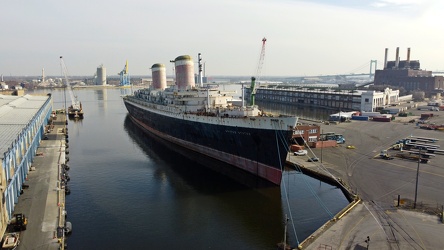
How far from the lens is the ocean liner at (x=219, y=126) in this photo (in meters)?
26.7

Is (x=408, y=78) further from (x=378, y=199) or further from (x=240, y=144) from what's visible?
(x=378, y=199)

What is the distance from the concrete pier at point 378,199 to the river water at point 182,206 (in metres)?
1.78

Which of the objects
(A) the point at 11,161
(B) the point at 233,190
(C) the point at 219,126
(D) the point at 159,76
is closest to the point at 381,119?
(C) the point at 219,126

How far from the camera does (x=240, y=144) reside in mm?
29688

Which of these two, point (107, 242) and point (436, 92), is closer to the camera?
point (107, 242)

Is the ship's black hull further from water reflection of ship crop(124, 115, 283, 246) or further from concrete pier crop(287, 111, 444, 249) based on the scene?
concrete pier crop(287, 111, 444, 249)

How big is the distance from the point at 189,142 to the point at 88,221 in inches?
704

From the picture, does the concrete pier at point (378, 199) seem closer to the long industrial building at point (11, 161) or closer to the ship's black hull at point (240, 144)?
the ship's black hull at point (240, 144)

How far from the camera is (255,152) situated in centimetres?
2850

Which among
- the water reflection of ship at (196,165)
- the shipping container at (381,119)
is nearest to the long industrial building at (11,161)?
the water reflection of ship at (196,165)

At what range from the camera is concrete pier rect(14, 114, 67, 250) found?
16.4 metres

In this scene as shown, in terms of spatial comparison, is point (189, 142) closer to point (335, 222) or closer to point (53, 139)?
point (53, 139)

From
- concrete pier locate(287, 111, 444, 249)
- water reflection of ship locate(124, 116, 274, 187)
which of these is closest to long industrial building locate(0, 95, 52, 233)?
water reflection of ship locate(124, 116, 274, 187)

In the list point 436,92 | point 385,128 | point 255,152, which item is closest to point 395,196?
point 255,152
